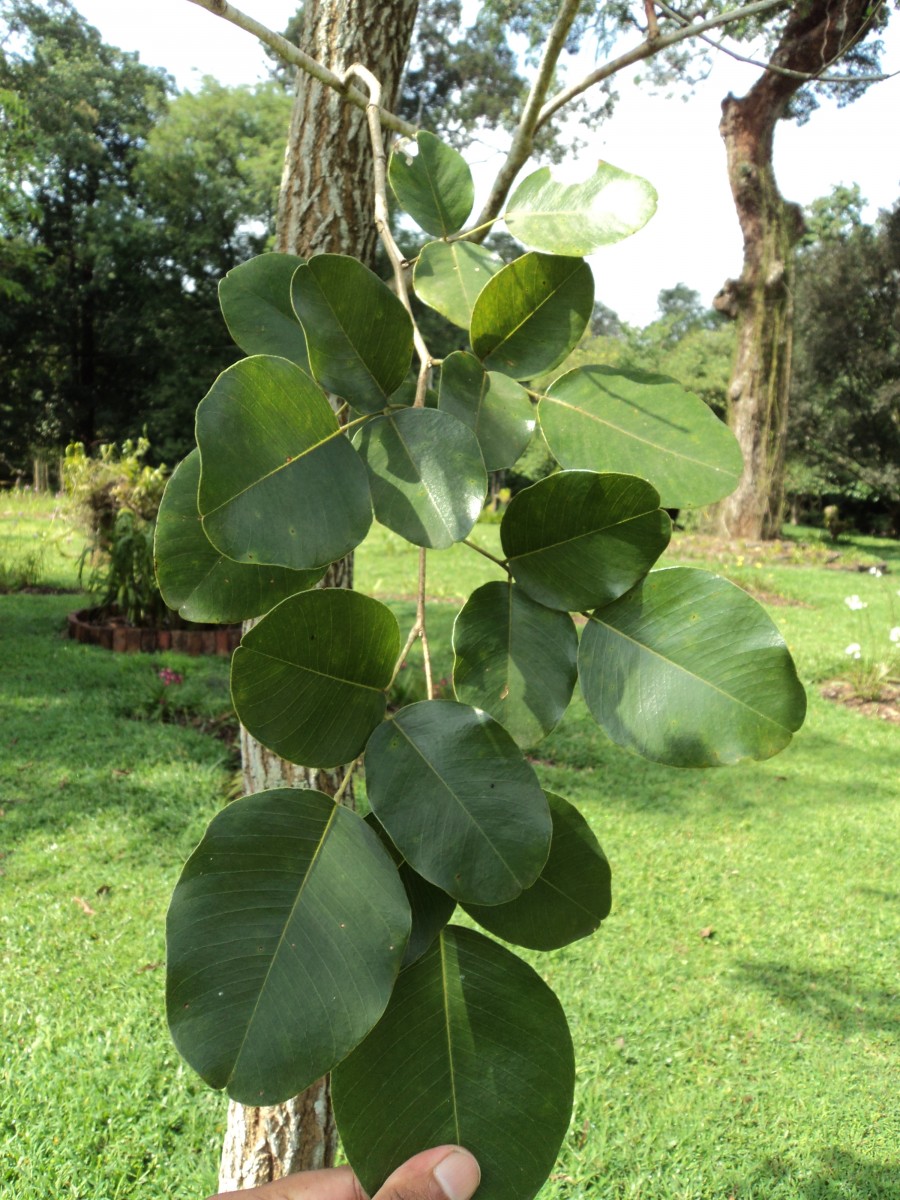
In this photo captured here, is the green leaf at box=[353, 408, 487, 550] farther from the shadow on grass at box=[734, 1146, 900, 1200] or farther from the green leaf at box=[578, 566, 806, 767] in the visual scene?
the shadow on grass at box=[734, 1146, 900, 1200]

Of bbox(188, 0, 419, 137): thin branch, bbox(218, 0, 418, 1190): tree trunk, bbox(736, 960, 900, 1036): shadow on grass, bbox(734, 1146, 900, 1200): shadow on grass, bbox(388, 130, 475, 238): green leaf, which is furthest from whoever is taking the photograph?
bbox(736, 960, 900, 1036): shadow on grass

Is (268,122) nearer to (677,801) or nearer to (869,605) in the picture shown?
(869,605)

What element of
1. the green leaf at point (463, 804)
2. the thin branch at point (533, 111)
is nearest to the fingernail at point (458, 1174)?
the green leaf at point (463, 804)

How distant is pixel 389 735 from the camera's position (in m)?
0.38

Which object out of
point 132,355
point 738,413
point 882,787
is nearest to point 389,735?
point 882,787

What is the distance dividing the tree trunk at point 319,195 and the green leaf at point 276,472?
925 millimetres

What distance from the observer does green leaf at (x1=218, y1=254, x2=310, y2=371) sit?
1.63ft

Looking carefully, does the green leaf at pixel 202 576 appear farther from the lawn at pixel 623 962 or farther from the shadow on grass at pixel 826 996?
the shadow on grass at pixel 826 996

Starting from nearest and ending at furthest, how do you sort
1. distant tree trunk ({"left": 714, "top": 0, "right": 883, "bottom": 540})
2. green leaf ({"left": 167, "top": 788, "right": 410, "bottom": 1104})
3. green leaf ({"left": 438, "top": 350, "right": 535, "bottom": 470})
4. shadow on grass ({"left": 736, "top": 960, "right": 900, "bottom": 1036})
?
green leaf ({"left": 167, "top": 788, "right": 410, "bottom": 1104}) < green leaf ({"left": 438, "top": 350, "right": 535, "bottom": 470}) < shadow on grass ({"left": 736, "top": 960, "right": 900, "bottom": 1036}) < distant tree trunk ({"left": 714, "top": 0, "right": 883, "bottom": 540})

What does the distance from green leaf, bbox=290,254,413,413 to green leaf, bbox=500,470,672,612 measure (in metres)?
0.09

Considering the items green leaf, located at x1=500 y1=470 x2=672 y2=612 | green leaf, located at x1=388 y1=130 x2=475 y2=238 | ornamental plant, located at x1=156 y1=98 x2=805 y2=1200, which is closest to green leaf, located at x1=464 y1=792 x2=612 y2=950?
ornamental plant, located at x1=156 y1=98 x2=805 y2=1200

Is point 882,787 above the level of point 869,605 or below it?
below

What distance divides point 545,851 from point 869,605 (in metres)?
7.61

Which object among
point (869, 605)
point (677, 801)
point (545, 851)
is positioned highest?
point (545, 851)
